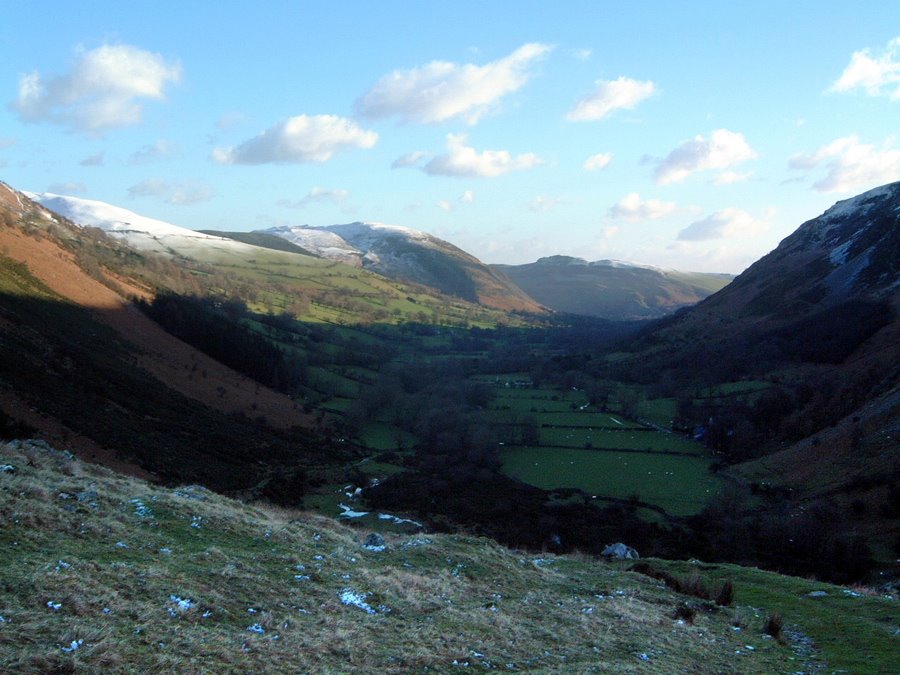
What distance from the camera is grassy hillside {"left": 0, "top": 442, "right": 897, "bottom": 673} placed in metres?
10.8

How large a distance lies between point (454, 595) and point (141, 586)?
8.59m

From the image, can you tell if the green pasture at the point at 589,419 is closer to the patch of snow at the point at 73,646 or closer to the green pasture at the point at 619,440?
the green pasture at the point at 619,440

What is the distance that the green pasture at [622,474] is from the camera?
7681 centimetres

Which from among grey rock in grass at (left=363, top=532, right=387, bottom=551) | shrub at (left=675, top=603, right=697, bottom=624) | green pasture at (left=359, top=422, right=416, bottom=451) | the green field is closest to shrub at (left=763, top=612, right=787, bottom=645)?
shrub at (left=675, top=603, right=697, bottom=624)

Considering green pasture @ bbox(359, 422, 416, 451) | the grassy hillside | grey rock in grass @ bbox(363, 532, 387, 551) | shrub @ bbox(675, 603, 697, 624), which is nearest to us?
the grassy hillside

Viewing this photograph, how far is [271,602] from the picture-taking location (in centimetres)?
1416

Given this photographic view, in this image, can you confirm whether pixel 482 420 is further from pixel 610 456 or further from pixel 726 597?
pixel 726 597

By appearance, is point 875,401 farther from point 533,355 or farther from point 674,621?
point 533,355

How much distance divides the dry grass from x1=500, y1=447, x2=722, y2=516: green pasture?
185 feet

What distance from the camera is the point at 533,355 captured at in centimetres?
19912

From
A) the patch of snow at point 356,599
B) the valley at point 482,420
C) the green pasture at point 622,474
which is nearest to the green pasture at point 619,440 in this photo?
the valley at point 482,420

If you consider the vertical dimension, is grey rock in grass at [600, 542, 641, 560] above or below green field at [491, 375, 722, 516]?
above

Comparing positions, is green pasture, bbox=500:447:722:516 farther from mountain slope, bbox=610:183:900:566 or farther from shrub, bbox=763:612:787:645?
shrub, bbox=763:612:787:645

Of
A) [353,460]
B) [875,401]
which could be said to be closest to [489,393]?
[353,460]
